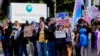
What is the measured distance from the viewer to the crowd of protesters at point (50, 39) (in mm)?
9141

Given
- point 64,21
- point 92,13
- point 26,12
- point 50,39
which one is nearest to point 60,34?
point 50,39

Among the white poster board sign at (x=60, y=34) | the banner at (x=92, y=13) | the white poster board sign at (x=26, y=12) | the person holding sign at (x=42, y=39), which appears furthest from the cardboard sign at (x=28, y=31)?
the white poster board sign at (x=26, y=12)

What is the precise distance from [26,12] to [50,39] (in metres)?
8.61

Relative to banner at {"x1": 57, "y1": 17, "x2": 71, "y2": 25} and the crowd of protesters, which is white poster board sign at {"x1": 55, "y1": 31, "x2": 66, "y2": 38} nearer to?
the crowd of protesters

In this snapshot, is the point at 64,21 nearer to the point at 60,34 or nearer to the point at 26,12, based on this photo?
the point at 60,34

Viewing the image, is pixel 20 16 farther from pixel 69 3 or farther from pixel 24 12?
pixel 69 3

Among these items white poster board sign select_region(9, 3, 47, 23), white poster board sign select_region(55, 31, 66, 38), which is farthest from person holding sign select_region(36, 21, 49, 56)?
white poster board sign select_region(9, 3, 47, 23)

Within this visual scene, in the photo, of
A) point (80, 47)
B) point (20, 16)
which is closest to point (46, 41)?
point (80, 47)

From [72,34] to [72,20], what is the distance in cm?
68

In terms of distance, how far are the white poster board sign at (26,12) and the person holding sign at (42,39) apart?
→ 7.38 meters

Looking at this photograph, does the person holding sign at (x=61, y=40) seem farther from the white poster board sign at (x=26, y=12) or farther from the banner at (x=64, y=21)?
the white poster board sign at (x=26, y=12)

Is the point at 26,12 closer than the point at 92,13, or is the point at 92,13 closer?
the point at 92,13

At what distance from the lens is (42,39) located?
9695mm

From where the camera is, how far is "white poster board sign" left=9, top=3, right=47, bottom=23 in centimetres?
1744
